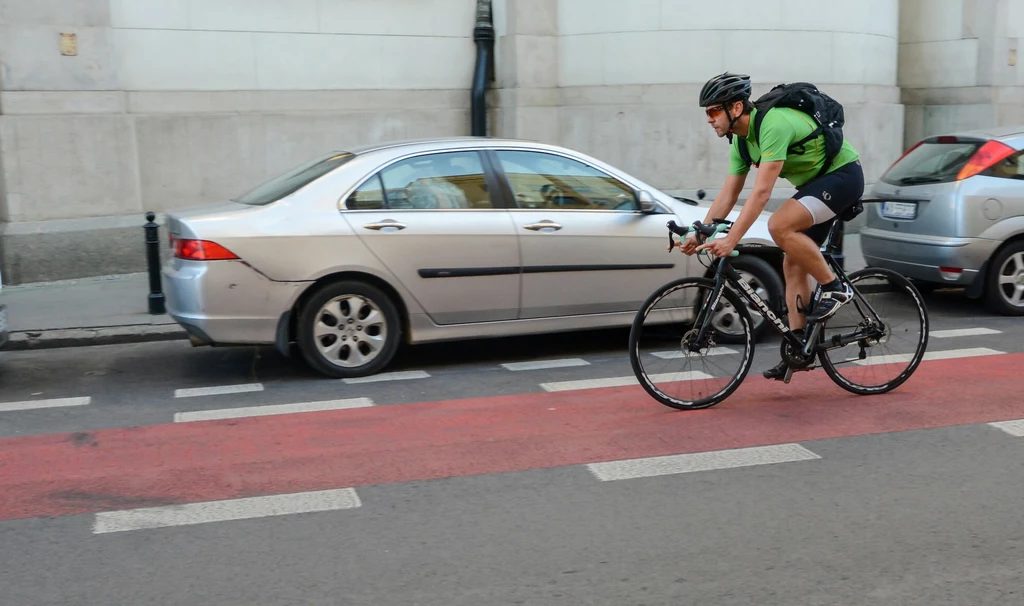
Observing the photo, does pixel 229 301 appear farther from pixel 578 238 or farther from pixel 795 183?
pixel 795 183

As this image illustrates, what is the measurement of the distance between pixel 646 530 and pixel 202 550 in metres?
1.69

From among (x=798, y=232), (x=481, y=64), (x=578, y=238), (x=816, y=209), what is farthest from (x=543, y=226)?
(x=481, y=64)

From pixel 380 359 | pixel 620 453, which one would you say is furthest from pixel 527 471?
pixel 380 359

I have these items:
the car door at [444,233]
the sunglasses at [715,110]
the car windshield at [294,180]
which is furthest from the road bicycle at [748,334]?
the car windshield at [294,180]

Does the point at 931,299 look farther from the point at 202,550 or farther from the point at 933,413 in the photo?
the point at 202,550

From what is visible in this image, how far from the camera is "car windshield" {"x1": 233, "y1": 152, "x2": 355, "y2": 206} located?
284 inches

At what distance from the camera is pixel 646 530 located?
4266 millimetres

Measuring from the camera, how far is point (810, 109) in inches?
220

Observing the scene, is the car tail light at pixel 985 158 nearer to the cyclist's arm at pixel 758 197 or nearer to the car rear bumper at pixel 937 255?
the car rear bumper at pixel 937 255

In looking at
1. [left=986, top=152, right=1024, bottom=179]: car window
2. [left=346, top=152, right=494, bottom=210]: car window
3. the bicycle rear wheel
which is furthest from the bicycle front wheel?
[left=986, top=152, right=1024, bottom=179]: car window

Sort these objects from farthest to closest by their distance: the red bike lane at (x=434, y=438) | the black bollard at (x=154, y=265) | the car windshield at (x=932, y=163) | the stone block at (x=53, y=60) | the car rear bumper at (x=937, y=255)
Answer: the stone block at (x=53, y=60) < the black bollard at (x=154, y=265) < the car windshield at (x=932, y=163) < the car rear bumper at (x=937, y=255) < the red bike lane at (x=434, y=438)

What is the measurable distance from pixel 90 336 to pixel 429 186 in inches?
126

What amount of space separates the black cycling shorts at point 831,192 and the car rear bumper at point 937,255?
3.40 m

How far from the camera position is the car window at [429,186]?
23.5 feet
